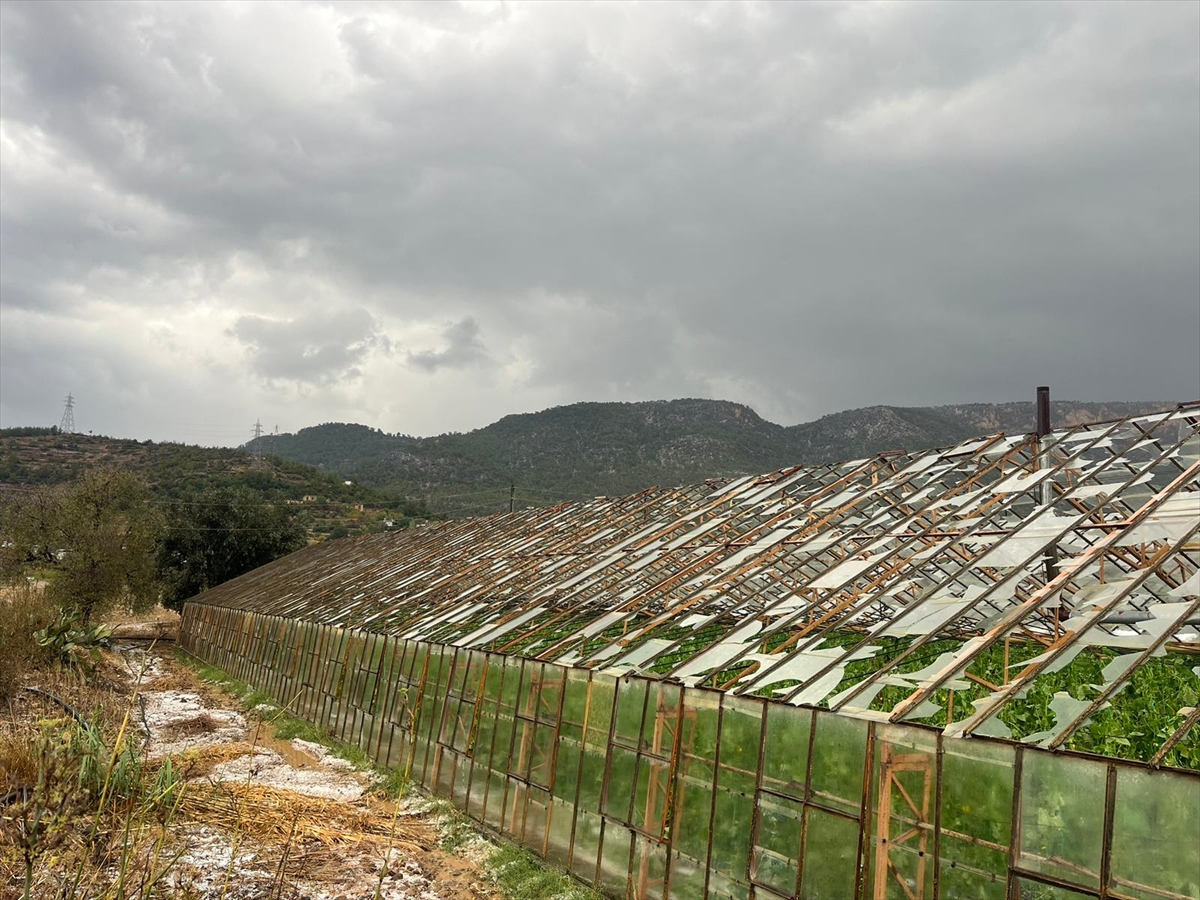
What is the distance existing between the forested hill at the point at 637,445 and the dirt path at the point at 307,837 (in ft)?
228

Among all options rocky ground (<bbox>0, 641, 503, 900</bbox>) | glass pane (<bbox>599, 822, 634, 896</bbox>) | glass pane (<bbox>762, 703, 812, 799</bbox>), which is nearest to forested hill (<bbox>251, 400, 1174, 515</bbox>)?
rocky ground (<bbox>0, 641, 503, 900</bbox>)

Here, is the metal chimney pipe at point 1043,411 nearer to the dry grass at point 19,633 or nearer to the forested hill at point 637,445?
the dry grass at point 19,633

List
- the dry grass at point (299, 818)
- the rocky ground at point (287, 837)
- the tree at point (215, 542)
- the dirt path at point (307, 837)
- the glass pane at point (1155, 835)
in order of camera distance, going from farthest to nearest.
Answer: the tree at point (215, 542) < the dry grass at point (299, 818) < the dirt path at point (307, 837) < the rocky ground at point (287, 837) < the glass pane at point (1155, 835)

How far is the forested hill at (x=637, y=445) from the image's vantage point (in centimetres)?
10019

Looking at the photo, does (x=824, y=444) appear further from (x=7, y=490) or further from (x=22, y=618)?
(x=22, y=618)

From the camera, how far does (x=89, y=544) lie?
45250 millimetres

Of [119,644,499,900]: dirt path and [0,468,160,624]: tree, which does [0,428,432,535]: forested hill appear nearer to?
[0,468,160,624]: tree

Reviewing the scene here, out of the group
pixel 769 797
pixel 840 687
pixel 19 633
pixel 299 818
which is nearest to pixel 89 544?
pixel 19 633

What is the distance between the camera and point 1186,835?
6.85 metres

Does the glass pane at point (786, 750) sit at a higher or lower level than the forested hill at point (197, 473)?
lower

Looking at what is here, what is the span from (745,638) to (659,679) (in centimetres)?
165

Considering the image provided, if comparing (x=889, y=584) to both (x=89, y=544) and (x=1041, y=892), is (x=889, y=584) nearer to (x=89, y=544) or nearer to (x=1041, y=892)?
(x=1041, y=892)

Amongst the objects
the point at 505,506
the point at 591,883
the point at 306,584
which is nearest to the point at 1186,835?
the point at 591,883

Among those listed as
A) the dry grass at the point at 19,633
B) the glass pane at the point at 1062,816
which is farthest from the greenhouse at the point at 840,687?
the dry grass at the point at 19,633
